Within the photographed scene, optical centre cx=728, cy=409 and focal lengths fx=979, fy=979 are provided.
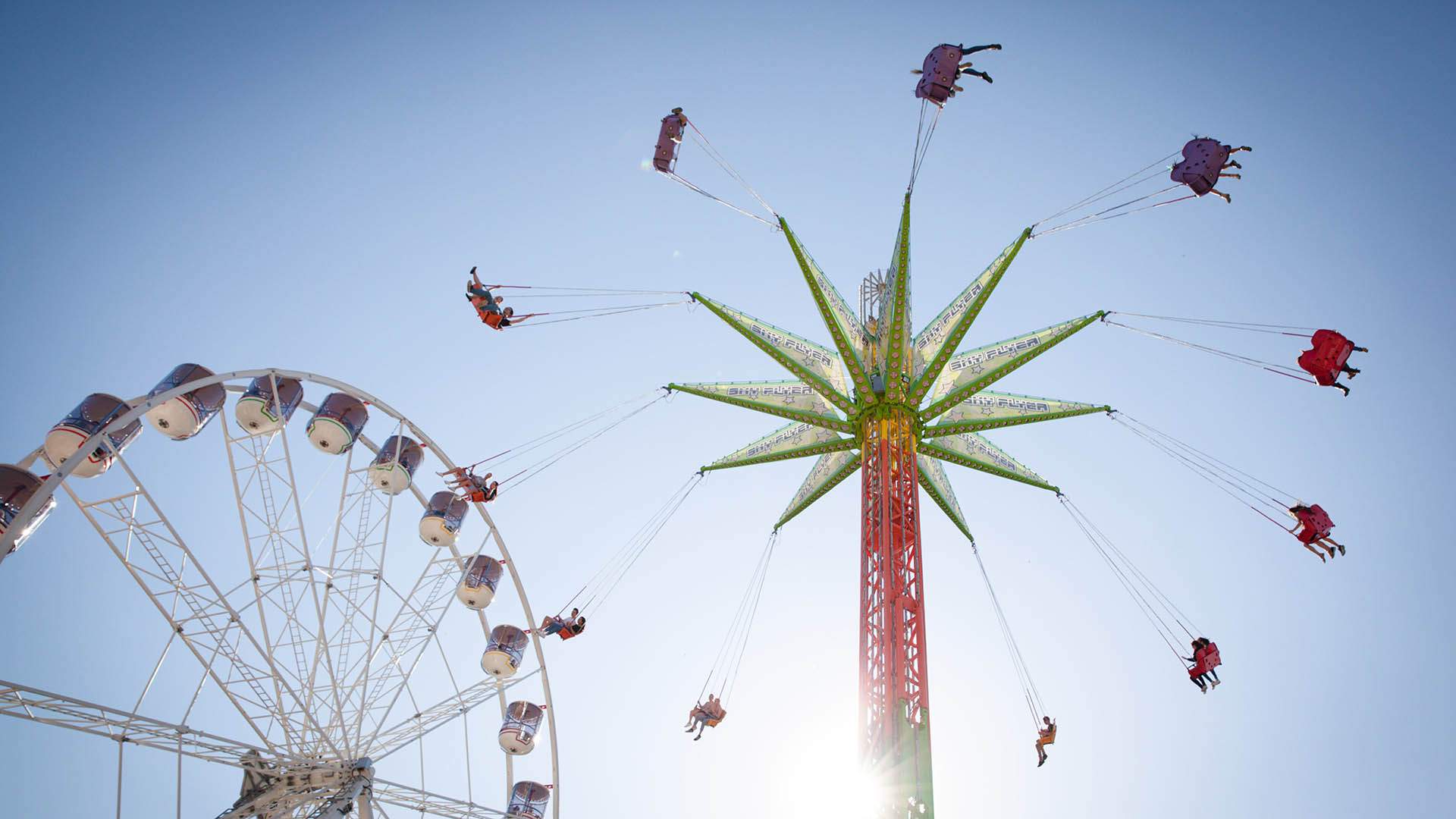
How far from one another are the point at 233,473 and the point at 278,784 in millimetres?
6631

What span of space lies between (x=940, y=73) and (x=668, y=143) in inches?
269

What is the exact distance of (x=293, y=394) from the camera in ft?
72.9

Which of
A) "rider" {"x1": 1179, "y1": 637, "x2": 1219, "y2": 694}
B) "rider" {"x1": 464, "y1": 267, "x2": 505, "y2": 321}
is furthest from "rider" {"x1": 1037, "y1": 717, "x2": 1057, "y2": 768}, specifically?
"rider" {"x1": 464, "y1": 267, "x2": 505, "y2": 321}

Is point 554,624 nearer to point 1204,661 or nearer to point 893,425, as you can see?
point 893,425

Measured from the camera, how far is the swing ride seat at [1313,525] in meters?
20.8

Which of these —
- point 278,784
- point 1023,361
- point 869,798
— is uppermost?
point 1023,361

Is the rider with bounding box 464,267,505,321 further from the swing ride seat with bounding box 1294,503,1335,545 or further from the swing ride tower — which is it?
the swing ride seat with bounding box 1294,503,1335,545

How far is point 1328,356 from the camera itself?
20.1 m

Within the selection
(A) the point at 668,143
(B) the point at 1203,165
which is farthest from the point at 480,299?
(B) the point at 1203,165

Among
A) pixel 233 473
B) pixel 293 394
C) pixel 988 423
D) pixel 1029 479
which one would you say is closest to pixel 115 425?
pixel 233 473

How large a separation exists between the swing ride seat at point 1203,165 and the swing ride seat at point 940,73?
17.3 ft

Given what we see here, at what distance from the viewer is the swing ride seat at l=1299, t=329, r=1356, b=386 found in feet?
65.7

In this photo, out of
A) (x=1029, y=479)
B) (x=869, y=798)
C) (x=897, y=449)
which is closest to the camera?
(x=869, y=798)

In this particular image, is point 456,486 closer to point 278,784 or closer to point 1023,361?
point 278,784
